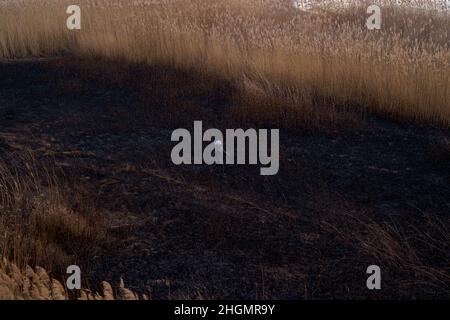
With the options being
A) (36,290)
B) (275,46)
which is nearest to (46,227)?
(36,290)

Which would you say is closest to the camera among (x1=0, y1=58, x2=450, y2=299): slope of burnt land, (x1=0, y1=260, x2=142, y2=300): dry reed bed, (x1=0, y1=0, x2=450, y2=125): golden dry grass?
(x1=0, y1=260, x2=142, y2=300): dry reed bed

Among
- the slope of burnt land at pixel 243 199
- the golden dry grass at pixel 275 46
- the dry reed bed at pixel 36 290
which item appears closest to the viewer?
the dry reed bed at pixel 36 290

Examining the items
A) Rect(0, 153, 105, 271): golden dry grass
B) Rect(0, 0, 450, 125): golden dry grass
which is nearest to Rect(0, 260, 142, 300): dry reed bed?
Rect(0, 153, 105, 271): golden dry grass

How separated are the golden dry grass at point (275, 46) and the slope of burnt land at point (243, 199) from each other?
0.41 m

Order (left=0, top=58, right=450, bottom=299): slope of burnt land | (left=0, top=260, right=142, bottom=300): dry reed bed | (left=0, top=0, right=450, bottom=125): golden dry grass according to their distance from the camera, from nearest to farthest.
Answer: (left=0, top=260, right=142, bottom=300): dry reed bed
(left=0, top=58, right=450, bottom=299): slope of burnt land
(left=0, top=0, right=450, bottom=125): golden dry grass

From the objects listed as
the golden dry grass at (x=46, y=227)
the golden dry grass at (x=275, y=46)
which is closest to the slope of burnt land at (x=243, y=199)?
the golden dry grass at (x=46, y=227)

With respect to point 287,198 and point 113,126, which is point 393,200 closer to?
point 287,198

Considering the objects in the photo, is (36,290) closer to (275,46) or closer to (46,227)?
(46,227)

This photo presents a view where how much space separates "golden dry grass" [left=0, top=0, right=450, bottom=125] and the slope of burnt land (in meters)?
0.41

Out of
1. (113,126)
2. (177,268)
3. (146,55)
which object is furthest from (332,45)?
(177,268)

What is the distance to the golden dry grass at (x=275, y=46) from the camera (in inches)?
245

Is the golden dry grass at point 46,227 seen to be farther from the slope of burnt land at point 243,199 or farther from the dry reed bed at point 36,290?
the dry reed bed at point 36,290

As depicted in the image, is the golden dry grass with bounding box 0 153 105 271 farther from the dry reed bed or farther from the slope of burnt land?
the dry reed bed

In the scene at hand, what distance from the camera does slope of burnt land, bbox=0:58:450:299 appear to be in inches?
131
